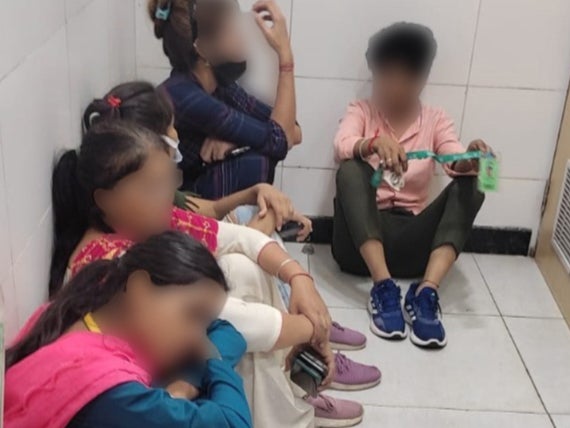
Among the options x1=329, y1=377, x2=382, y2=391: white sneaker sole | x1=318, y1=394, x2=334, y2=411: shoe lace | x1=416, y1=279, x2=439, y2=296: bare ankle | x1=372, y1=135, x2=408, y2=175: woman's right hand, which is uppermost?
x1=372, y1=135, x2=408, y2=175: woman's right hand

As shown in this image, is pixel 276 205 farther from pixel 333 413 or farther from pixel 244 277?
pixel 333 413

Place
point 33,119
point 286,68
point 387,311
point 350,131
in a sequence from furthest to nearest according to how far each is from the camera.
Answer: point 350,131 → point 387,311 → point 286,68 → point 33,119

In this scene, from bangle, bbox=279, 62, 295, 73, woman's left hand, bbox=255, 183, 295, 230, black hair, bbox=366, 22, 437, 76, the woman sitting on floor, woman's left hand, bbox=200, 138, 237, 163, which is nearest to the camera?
the woman sitting on floor

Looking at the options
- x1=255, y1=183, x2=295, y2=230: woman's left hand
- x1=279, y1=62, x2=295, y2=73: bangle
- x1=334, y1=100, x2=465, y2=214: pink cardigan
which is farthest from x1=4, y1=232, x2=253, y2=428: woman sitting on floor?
x1=334, y1=100, x2=465, y2=214: pink cardigan

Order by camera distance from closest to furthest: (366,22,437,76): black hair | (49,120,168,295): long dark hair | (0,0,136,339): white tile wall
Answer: (0,0,136,339): white tile wall
(49,120,168,295): long dark hair
(366,22,437,76): black hair

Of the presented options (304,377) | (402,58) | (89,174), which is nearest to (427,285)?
(402,58)

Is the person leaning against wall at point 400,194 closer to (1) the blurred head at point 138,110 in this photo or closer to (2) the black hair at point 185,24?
(2) the black hair at point 185,24

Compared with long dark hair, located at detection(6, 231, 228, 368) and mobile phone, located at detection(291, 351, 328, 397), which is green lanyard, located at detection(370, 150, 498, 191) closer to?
mobile phone, located at detection(291, 351, 328, 397)

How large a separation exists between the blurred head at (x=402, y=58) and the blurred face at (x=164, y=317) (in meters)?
1.26

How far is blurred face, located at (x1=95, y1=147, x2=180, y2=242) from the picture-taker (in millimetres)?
1253

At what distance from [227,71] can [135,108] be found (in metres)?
0.49

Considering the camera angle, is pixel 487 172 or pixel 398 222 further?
pixel 398 222

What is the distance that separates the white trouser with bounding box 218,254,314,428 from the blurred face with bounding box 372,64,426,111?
887 millimetres

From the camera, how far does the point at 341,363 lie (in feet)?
6.05
